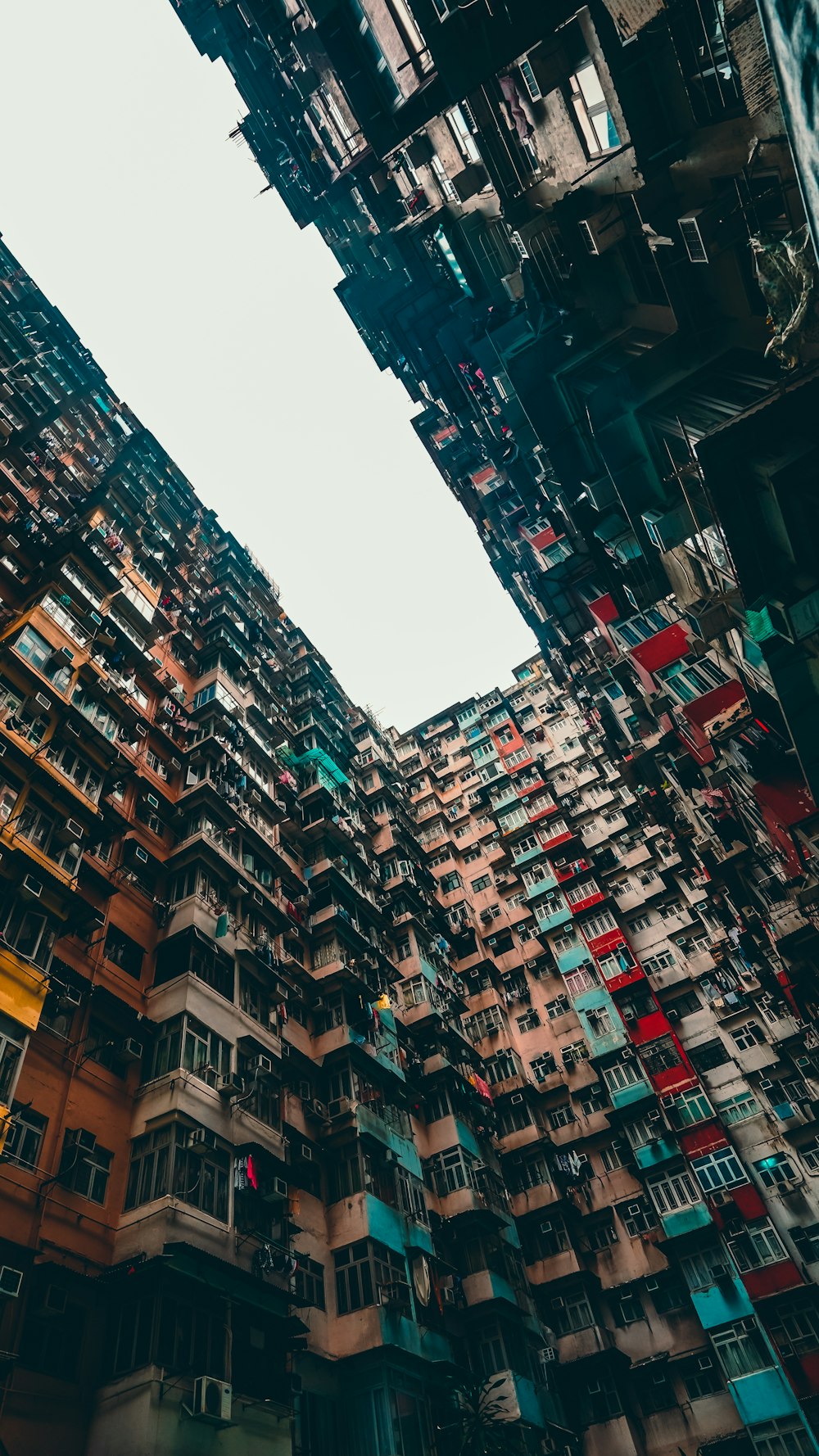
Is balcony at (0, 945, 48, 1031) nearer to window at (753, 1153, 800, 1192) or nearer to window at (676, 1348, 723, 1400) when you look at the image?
window at (676, 1348, 723, 1400)

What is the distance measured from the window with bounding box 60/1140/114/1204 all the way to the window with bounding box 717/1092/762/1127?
27002 millimetres

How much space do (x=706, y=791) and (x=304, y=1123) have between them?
20.6 m

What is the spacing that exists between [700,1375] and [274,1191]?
21.2 meters

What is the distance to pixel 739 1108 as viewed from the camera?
3206 cm

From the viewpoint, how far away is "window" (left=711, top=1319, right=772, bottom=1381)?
26.4m

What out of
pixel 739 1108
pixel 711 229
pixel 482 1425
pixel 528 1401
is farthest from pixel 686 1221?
pixel 711 229

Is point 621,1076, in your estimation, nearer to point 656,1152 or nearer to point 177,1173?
point 656,1152

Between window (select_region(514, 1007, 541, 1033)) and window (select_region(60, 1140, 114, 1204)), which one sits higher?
window (select_region(514, 1007, 541, 1033))

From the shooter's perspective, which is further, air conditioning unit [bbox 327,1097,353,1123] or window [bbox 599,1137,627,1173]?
window [bbox 599,1137,627,1173]

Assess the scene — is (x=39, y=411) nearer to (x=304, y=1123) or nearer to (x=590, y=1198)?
(x=304, y=1123)

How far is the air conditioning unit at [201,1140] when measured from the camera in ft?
57.8

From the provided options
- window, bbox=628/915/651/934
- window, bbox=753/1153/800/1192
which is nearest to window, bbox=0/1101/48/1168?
window, bbox=753/1153/800/1192

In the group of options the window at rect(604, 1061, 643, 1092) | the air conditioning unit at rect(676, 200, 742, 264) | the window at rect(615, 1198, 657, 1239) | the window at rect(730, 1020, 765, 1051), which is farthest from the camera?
the window at rect(604, 1061, 643, 1092)

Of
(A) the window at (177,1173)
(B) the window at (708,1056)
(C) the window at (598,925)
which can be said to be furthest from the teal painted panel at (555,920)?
(A) the window at (177,1173)
